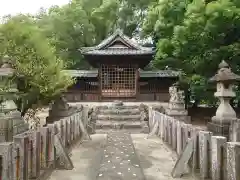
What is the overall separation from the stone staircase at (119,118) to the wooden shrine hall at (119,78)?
6.00 metres

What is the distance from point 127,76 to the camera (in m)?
25.6

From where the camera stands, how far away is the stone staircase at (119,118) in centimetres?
1622

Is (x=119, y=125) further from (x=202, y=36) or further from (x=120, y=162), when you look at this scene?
(x=120, y=162)

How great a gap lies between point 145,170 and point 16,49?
9070 mm

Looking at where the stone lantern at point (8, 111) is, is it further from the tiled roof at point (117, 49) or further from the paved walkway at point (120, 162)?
the tiled roof at point (117, 49)

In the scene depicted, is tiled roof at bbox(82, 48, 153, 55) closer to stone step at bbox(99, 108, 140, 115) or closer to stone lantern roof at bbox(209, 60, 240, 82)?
A: stone step at bbox(99, 108, 140, 115)

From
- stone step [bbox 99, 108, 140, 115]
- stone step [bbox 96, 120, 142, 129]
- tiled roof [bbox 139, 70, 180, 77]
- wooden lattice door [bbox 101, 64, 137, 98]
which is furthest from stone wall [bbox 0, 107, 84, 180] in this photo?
tiled roof [bbox 139, 70, 180, 77]

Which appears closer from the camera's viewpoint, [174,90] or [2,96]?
[2,96]

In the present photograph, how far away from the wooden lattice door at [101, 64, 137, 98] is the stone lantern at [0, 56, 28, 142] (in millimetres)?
14006

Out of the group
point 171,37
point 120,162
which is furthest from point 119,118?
point 120,162

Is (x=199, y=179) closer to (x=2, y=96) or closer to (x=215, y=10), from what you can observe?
(x=2, y=96)

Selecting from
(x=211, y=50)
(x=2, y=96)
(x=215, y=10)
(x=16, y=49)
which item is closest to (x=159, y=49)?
(x=211, y=50)

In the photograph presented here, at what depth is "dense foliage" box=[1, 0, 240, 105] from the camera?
13578mm

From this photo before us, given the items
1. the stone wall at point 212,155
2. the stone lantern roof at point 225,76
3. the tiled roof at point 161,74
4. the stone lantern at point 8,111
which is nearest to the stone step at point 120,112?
the stone lantern at point 8,111
